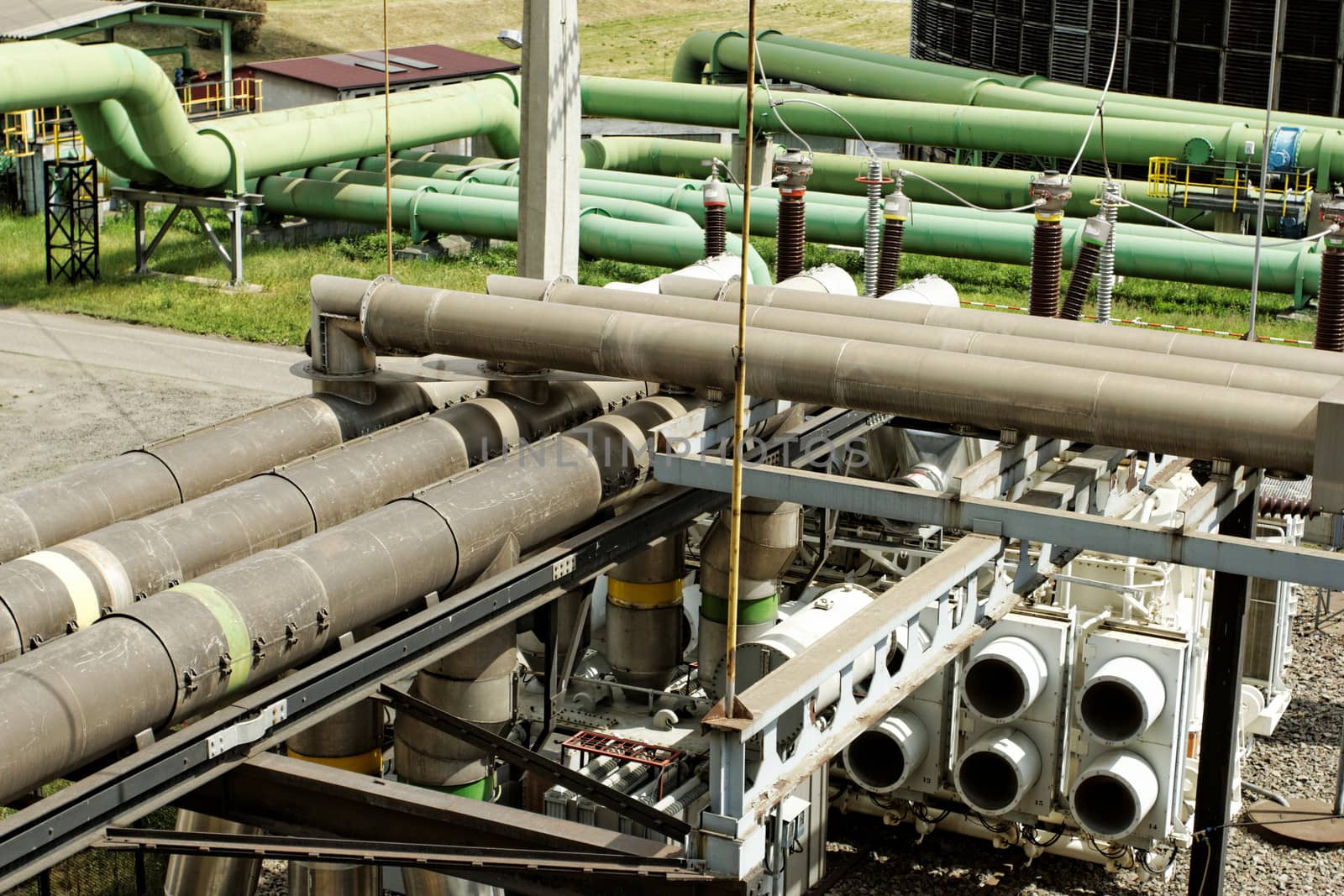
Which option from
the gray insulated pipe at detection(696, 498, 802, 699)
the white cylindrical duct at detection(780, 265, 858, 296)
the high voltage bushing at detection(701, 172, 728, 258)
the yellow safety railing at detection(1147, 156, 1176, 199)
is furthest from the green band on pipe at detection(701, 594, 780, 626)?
the yellow safety railing at detection(1147, 156, 1176, 199)

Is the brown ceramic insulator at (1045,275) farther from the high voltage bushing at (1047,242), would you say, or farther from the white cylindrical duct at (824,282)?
the white cylindrical duct at (824,282)

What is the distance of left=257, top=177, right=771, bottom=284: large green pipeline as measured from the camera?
34.7 m

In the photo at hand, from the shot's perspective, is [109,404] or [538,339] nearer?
[538,339]

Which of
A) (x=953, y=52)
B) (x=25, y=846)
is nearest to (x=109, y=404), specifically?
(x=25, y=846)

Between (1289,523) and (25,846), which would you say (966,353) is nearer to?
(1289,523)

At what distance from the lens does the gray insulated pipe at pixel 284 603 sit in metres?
10.5

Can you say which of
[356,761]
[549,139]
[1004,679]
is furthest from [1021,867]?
[549,139]

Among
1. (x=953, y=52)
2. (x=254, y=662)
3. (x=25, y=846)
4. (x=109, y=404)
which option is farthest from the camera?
(x=953, y=52)

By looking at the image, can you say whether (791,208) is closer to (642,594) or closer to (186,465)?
(642,594)

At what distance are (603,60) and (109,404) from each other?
4071cm

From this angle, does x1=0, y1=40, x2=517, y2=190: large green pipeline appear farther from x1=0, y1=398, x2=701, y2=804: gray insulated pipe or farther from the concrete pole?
x1=0, y1=398, x2=701, y2=804: gray insulated pipe

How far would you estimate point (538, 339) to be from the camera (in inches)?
608

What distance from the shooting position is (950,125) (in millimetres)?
39312

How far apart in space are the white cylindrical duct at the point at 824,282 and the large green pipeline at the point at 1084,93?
69.6 feet
